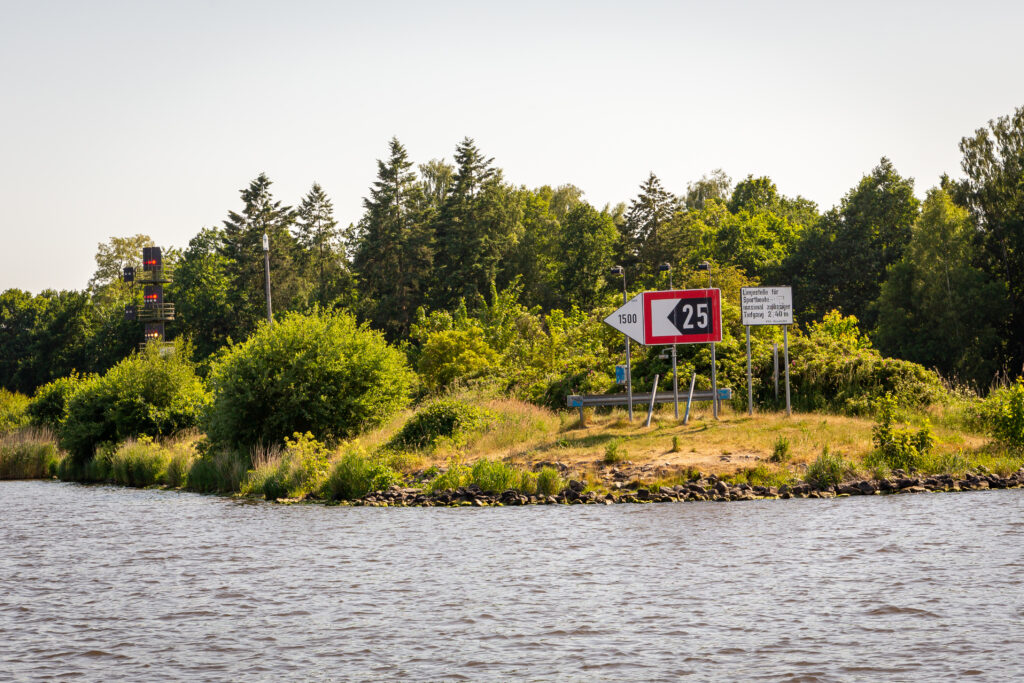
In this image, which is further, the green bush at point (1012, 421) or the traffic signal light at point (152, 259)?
the traffic signal light at point (152, 259)

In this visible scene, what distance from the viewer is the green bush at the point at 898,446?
93.0 ft

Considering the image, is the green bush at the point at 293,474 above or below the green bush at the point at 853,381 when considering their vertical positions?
below

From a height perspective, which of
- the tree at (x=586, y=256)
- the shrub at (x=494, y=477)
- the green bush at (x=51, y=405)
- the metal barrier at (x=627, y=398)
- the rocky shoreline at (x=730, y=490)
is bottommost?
the rocky shoreline at (x=730, y=490)

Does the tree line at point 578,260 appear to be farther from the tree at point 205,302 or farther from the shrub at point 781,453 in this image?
the shrub at point 781,453

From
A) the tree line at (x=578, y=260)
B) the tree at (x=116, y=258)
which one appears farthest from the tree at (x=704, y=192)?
the tree at (x=116, y=258)

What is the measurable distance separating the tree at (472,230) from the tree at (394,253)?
1.84m

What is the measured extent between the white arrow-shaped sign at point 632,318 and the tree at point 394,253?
Result: 181 ft

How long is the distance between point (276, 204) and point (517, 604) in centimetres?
9526

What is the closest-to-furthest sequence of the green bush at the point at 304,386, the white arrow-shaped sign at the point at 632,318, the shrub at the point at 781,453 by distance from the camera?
the shrub at the point at 781,453, the white arrow-shaped sign at the point at 632,318, the green bush at the point at 304,386

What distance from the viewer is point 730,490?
26625 millimetres

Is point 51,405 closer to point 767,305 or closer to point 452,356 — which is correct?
point 452,356

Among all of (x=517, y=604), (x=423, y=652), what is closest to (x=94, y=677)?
(x=423, y=652)

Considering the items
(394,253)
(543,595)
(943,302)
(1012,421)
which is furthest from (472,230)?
(543,595)

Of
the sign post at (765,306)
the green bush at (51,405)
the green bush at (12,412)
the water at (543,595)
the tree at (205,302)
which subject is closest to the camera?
the water at (543,595)
